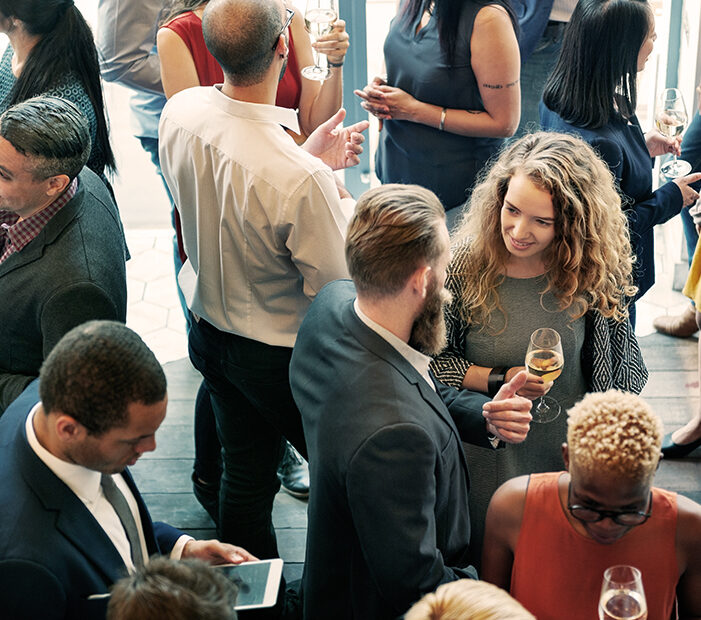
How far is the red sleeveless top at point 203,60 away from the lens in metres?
2.98

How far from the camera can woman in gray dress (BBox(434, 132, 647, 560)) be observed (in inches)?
94.9

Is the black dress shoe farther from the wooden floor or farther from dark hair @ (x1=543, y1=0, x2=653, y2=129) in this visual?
dark hair @ (x1=543, y1=0, x2=653, y2=129)

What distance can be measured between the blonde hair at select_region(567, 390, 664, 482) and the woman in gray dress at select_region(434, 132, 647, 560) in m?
0.52

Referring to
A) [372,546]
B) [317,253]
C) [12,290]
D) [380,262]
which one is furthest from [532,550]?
[12,290]

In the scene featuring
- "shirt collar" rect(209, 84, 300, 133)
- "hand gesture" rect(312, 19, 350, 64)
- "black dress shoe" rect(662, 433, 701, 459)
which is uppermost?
"hand gesture" rect(312, 19, 350, 64)

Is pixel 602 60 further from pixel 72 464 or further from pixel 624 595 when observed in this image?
pixel 72 464

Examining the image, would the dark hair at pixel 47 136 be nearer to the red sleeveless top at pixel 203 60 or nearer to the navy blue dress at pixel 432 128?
the red sleeveless top at pixel 203 60

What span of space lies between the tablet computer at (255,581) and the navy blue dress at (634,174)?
74.7 inches

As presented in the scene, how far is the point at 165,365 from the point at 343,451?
2.60 meters

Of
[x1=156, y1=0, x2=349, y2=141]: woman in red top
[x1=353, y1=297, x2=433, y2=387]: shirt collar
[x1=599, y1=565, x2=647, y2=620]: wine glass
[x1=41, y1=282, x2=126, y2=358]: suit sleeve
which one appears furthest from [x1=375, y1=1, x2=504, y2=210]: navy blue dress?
[x1=599, y1=565, x2=647, y2=620]: wine glass

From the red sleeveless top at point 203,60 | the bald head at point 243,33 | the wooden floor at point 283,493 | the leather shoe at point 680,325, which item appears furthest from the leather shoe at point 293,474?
the leather shoe at point 680,325

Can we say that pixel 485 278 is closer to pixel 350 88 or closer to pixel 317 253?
pixel 317 253

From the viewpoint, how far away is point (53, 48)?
2979mm

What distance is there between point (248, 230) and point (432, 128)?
1170 mm
